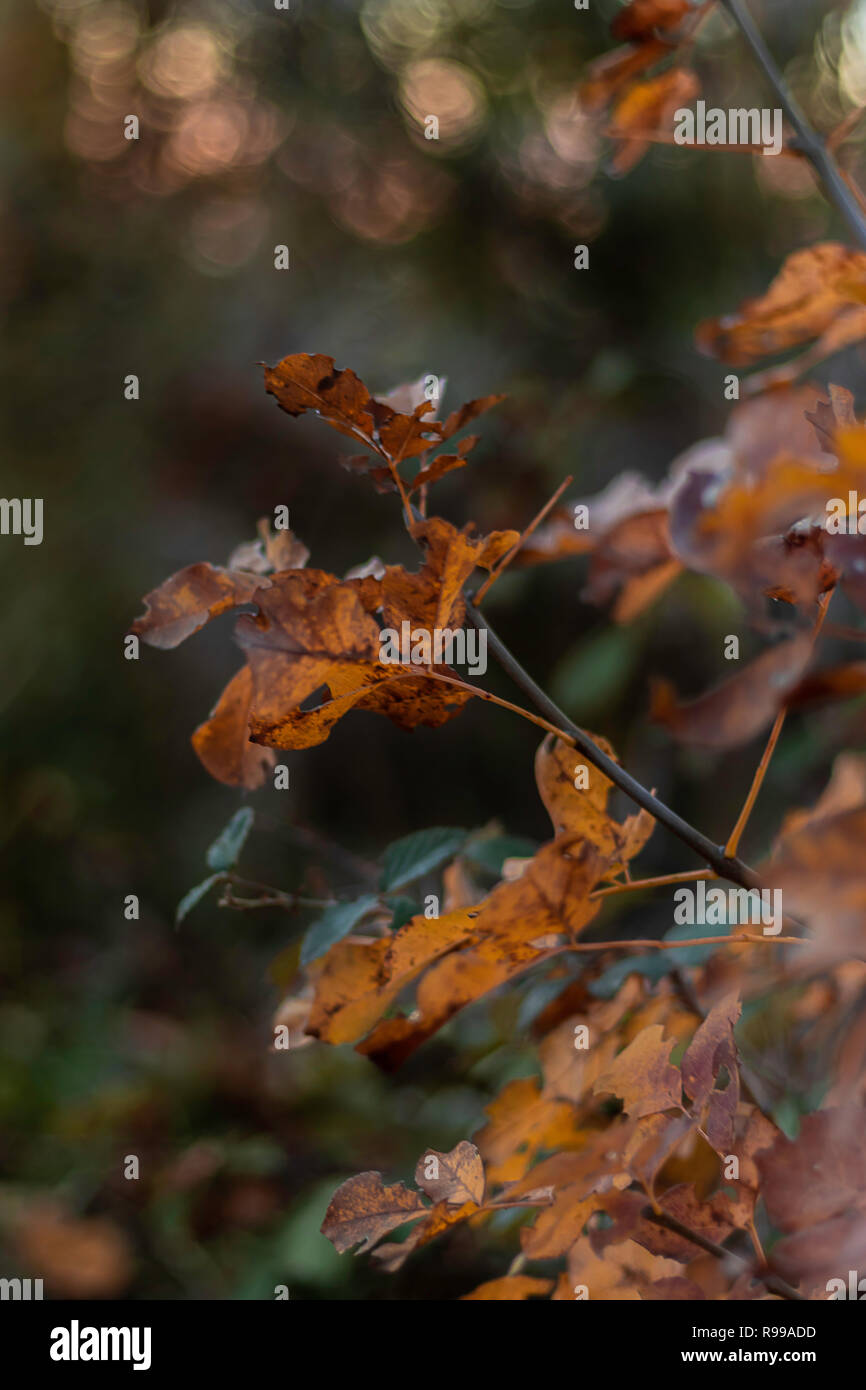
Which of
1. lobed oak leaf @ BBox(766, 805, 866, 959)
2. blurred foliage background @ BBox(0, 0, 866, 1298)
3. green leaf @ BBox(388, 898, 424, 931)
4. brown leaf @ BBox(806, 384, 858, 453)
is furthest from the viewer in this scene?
blurred foliage background @ BBox(0, 0, 866, 1298)

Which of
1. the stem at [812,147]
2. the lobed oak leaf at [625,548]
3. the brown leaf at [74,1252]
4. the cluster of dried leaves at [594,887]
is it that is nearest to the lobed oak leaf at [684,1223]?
the cluster of dried leaves at [594,887]

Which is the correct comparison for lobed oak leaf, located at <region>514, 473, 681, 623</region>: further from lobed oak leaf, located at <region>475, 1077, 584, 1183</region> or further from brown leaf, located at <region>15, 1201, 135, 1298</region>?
brown leaf, located at <region>15, 1201, 135, 1298</region>

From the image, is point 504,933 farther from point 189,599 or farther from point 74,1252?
point 74,1252

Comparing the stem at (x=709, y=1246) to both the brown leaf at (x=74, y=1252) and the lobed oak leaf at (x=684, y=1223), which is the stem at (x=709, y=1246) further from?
the brown leaf at (x=74, y=1252)

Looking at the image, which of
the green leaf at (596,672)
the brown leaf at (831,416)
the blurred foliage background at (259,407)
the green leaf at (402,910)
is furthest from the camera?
the blurred foliage background at (259,407)

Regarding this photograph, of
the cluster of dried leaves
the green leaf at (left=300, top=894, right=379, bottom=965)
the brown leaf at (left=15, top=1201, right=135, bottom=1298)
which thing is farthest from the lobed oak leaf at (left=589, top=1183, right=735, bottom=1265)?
the brown leaf at (left=15, top=1201, right=135, bottom=1298)

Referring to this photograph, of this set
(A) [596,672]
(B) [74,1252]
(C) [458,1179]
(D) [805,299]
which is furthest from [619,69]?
(B) [74,1252]
